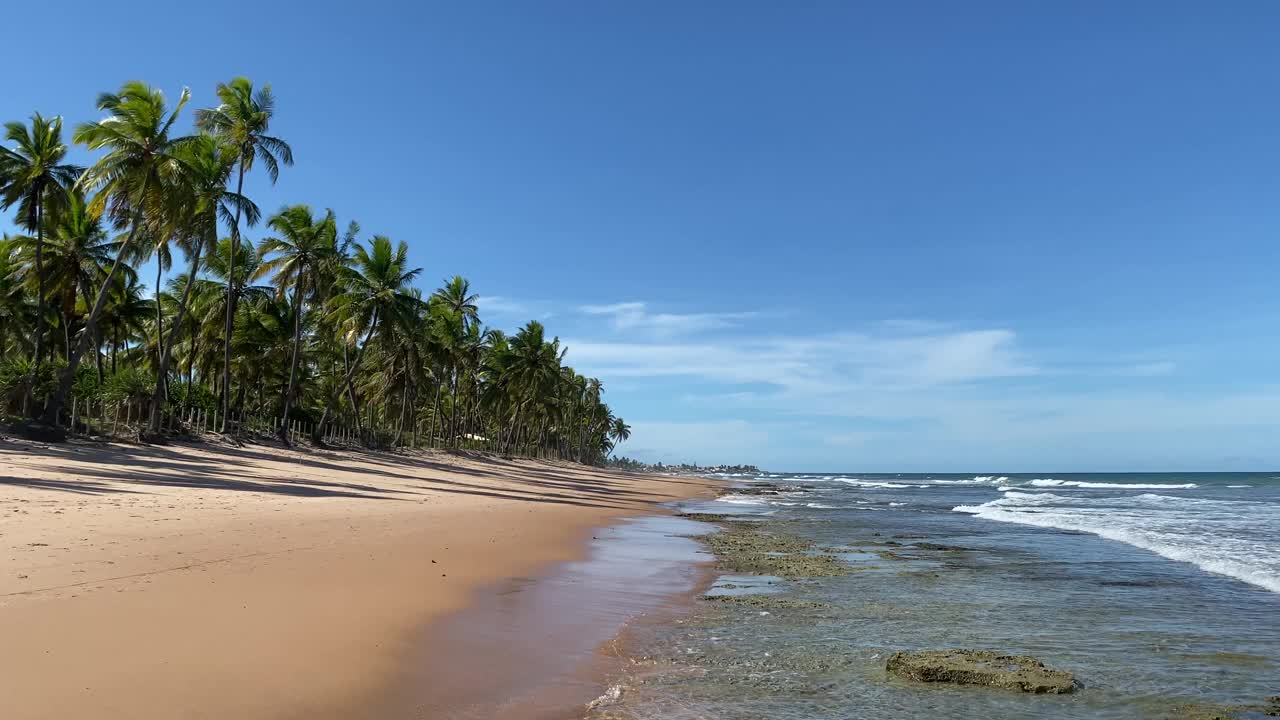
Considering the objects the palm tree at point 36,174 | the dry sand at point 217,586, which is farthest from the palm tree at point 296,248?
the dry sand at point 217,586

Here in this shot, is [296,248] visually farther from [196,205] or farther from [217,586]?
[217,586]

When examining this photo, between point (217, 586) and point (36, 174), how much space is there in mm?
30600

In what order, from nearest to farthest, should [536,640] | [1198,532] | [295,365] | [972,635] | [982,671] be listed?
1. [982,671]
2. [536,640]
3. [972,635]
4. [1198,532]
5. [295,365]

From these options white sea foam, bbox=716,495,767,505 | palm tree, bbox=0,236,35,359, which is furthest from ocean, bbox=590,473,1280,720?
palm tree, bbox=0,236,35,359

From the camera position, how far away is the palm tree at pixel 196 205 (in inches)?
961

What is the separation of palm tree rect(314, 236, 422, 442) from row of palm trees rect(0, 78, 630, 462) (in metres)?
0.08

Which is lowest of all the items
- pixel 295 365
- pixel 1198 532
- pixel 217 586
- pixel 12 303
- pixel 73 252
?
pixel 1198 532

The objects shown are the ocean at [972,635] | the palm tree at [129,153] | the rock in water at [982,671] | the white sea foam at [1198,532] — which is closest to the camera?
the ocean at [972,635]

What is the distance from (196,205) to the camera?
2659cm

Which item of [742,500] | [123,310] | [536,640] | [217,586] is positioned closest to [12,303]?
[123,310]

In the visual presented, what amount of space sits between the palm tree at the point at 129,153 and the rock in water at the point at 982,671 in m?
25.6

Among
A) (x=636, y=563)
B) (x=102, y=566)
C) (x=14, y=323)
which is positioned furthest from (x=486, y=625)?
(x=14, y=323)

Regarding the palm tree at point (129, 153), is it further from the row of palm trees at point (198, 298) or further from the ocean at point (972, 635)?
the ocean at point (972, 635)

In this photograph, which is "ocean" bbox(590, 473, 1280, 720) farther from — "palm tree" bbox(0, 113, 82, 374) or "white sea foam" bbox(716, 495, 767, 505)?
"palm tree" bbox(0, 113, 82, 374)
